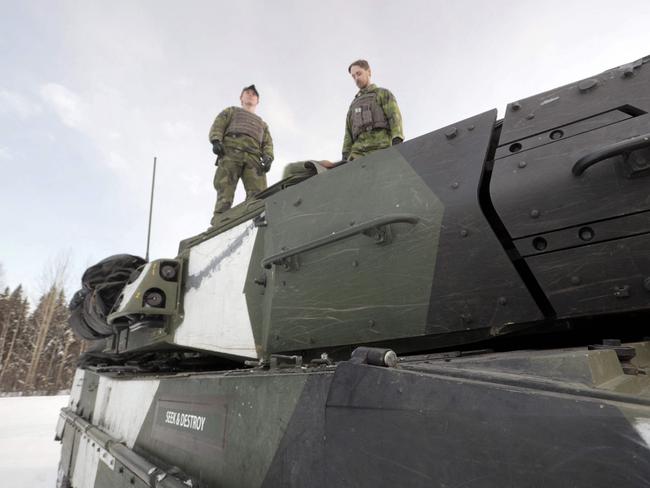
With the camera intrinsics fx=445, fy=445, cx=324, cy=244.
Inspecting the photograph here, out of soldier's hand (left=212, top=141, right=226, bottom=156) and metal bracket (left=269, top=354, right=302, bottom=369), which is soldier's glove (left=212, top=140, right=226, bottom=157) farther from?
metal bracket (left=269, top=354, right=302, bottom=369)

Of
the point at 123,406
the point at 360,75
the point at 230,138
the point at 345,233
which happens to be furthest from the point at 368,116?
the point at 123,406

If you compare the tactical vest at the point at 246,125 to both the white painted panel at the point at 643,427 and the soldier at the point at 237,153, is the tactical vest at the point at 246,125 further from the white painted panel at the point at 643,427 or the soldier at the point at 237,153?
the white painted panel at the point at 643,427

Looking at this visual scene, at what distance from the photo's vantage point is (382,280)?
2131 mm

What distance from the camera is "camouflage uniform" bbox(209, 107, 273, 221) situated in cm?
525

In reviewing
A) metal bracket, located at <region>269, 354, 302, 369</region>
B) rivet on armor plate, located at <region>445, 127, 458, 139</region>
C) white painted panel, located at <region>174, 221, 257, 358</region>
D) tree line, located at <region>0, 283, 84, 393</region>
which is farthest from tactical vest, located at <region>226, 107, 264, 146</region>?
tree line, located at <region>0, 283, 84, 393</region>

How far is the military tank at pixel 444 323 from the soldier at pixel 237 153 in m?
2.17

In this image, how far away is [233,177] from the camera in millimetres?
5309

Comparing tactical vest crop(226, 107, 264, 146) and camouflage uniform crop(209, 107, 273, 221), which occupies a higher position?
tactical vest crop(226, 107, 264, 146)

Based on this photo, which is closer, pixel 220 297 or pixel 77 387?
pixel 220 297

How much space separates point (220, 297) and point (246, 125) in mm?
2868

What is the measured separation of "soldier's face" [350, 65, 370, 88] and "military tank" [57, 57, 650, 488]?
1.96 meters

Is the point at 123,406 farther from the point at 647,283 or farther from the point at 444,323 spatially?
the point at 647,283

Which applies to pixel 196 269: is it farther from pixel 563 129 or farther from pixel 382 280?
pixel 563 129

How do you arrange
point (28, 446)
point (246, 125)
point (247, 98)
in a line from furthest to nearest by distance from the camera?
point (28, 446), point (247, 98), point (246, 125)
